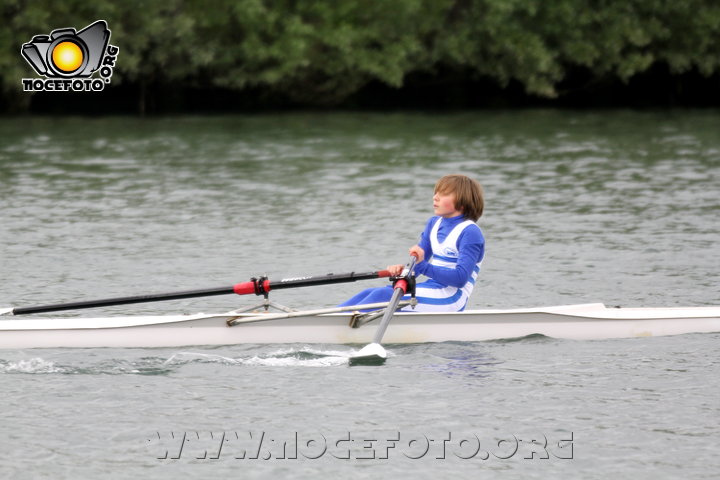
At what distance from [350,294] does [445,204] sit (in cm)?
307

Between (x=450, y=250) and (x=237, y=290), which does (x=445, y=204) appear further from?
(x=237, y=290)

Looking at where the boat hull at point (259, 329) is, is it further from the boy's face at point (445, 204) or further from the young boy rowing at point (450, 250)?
the boy's face at point (445, 204)

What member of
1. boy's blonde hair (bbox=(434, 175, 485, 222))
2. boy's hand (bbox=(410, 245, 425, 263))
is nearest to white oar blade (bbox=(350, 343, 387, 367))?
boy's hand (bbox=(410, 245, 425, 263))

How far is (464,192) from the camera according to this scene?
31.6ft

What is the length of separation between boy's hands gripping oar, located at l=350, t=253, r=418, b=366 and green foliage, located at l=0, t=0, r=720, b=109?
1193 inches

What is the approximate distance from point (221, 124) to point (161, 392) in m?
26.7

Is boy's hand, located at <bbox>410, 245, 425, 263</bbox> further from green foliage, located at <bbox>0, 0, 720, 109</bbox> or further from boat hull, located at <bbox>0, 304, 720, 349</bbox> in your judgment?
green foliage, located at <bbox>0, 0, 720, 109</bbox>

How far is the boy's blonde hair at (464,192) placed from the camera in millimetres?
9625

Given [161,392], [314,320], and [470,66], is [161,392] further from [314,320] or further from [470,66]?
[470,66]

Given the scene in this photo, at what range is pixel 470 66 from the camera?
43594mm

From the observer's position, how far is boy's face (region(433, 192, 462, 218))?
31.6ft

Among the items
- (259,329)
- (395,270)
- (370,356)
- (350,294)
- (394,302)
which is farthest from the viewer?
(350,294)

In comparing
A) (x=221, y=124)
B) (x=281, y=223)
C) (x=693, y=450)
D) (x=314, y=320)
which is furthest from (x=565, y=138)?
(x=693, y=450)

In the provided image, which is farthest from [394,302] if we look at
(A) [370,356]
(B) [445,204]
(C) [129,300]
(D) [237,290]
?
(C) [129,300]
